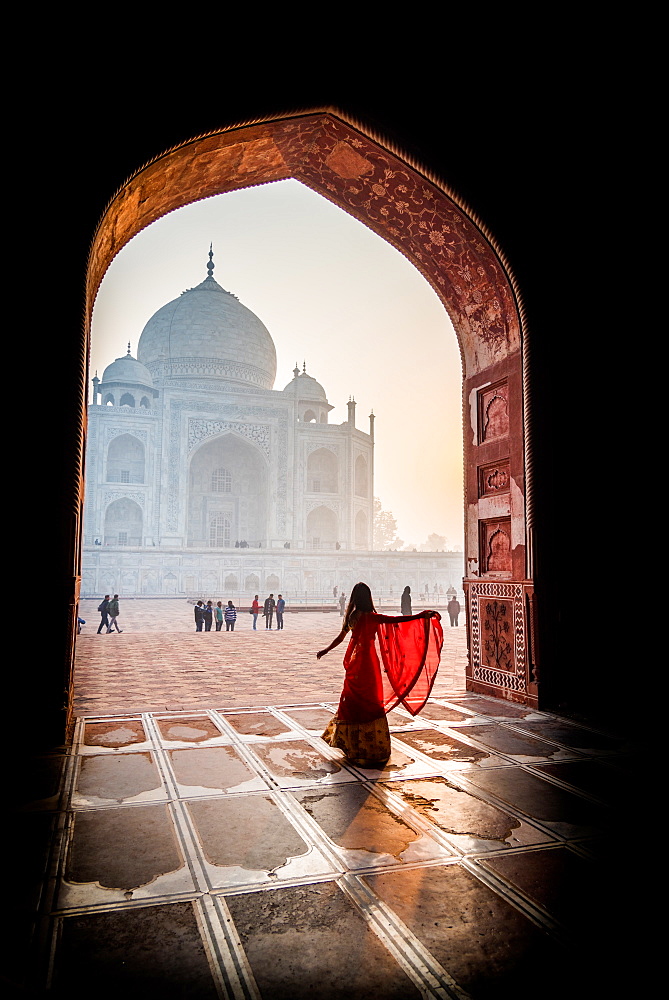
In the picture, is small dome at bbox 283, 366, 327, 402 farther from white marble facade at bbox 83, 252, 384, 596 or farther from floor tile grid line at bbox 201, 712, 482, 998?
floor tile grid line at bbox 201, 712, 482, 998

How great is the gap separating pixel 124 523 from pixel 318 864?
97.5ft

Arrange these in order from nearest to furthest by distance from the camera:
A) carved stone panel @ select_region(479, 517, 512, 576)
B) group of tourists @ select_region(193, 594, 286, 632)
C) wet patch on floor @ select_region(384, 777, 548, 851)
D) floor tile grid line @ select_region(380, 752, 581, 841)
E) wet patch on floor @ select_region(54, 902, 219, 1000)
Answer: wet patch on floor @ select_region(54, 902, 219, 1000)
wet patch on floor @ select_region(384, 777, 548, 851)
floor tile grid line @ select_region(380, 752, 581, 841)
carved stone panel @ select_region(479, 517, 512, 576)
group of tourists @ select_region(193, 594, 286, 632)

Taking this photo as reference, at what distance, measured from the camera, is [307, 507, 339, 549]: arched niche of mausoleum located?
33.1m

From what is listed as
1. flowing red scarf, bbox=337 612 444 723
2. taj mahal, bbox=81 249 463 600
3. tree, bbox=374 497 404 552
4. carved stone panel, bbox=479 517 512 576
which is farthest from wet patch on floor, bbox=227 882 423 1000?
tree, bbox=374 497 404 552

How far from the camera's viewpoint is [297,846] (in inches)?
95.7

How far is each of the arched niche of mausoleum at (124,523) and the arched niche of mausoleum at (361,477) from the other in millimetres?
11090

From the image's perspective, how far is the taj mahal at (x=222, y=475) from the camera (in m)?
25.9

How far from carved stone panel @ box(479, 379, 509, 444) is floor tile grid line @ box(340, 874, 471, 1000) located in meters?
4.14

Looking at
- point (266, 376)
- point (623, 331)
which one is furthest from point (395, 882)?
point (266, 376)

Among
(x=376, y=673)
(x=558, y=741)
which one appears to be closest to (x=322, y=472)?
(x=558, y=741)

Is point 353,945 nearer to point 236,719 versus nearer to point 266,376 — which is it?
point 236,719

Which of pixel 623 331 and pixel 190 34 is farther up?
pixel 190 34

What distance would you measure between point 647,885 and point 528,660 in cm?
290

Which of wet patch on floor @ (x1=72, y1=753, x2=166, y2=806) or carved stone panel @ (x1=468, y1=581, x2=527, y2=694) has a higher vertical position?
carved stone panel @ (x1=468, y1=581, x2=527, y2=694)
